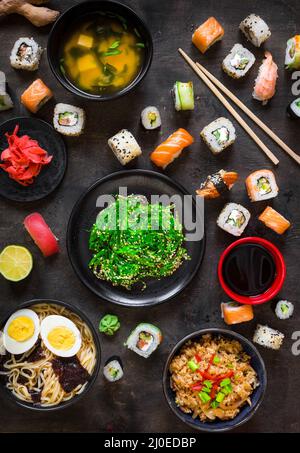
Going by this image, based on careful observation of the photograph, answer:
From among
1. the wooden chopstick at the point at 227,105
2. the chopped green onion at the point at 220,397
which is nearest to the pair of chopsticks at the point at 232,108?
the wooden chopstick at the point at 227,105

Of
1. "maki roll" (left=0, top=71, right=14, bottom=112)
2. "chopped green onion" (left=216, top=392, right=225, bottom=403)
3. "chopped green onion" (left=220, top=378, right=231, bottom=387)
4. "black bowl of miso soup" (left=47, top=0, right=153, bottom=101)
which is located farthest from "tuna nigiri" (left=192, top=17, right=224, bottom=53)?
"chopped green onion" (left=216, top=392, right=225, bottom=403)

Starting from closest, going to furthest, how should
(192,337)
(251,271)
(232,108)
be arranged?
(192,337), (251,271), (232,108)

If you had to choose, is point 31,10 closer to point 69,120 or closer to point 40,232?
point 69,120

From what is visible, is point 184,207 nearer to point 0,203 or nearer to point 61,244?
point 61,244

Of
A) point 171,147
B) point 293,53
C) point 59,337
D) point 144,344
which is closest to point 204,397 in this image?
point 144,344

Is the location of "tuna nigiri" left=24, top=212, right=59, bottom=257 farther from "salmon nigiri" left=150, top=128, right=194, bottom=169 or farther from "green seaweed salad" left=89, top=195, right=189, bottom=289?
"salmon nigiri" left=150, top=128, right=194, bottom=169

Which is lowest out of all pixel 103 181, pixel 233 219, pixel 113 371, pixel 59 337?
pixel 113 371
